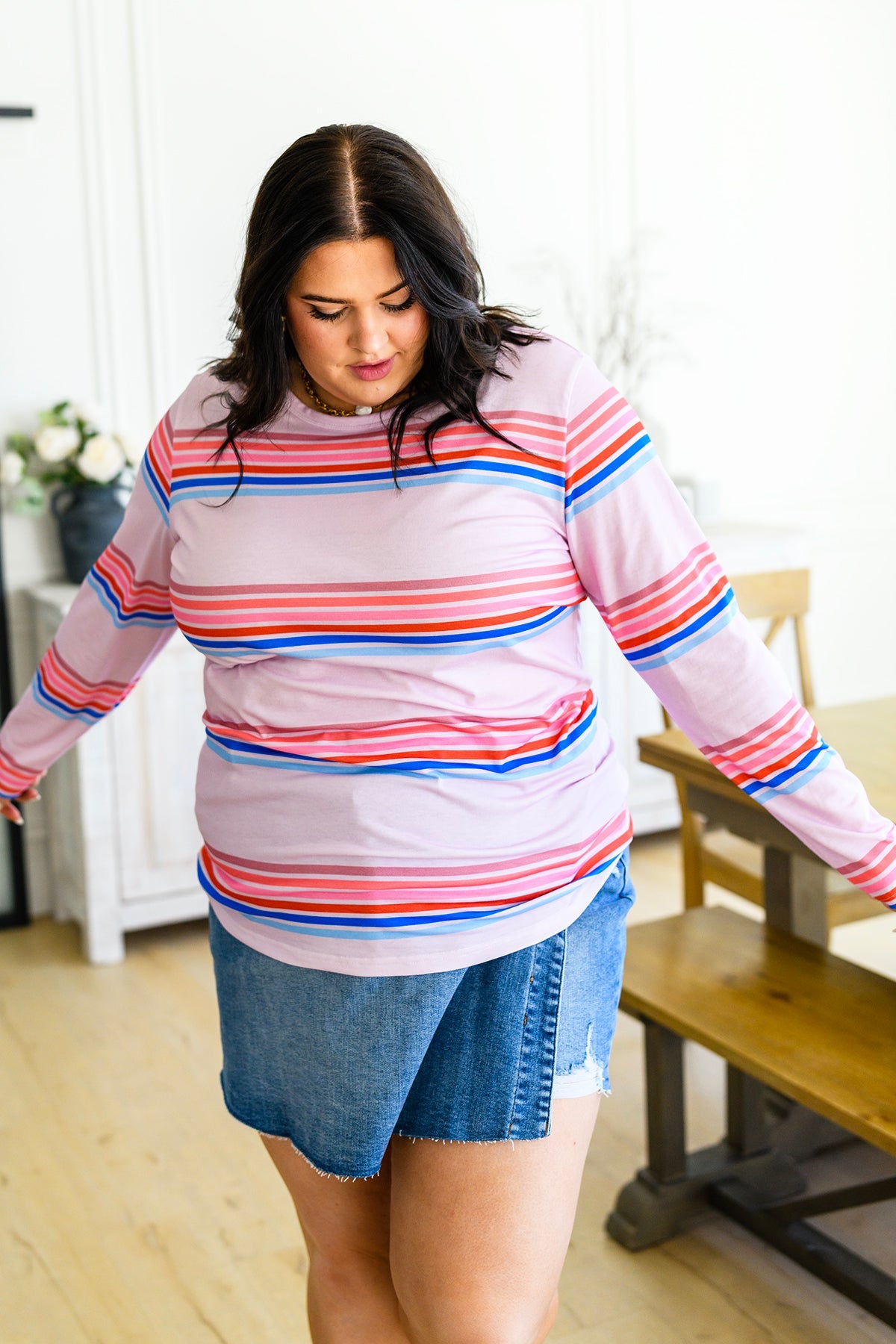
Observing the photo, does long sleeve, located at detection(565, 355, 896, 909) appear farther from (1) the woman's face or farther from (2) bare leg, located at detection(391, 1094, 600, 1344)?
(2) bare leg, located at detection(391, 1094, 600, 1344)

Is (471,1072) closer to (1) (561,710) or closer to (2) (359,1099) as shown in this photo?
(2) (359,1099)

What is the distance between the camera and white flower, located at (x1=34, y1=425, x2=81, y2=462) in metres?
3.12

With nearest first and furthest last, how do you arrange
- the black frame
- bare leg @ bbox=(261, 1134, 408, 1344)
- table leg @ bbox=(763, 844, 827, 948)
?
1. bare leg @ bbox=(261, 1134, 408, 1344)
2. table leg @ bbox=(763, 844, 827, 948)
3. the black frame

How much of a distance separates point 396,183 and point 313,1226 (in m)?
0.97

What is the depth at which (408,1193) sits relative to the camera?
3.89 ft

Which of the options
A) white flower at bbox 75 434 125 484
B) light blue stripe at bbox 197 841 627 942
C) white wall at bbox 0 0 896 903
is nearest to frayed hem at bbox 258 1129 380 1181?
light blue stripe at bbox 197 841 627 942

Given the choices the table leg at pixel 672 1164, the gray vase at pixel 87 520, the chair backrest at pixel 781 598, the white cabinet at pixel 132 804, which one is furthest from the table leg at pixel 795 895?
the gray vase at pixel 87 520

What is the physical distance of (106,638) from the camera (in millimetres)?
1422

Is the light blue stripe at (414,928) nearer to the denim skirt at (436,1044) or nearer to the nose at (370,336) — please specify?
the denim skirt at (436,1044)

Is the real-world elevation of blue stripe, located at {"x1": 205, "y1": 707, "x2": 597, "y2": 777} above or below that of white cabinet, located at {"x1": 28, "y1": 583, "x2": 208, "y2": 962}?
above

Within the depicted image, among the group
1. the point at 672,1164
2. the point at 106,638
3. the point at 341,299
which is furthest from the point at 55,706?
the point at 672,1164

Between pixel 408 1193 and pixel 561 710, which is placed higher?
pixel 561 710

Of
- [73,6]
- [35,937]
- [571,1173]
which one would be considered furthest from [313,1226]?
[73,6]

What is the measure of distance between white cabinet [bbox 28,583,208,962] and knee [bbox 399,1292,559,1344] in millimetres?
2136
